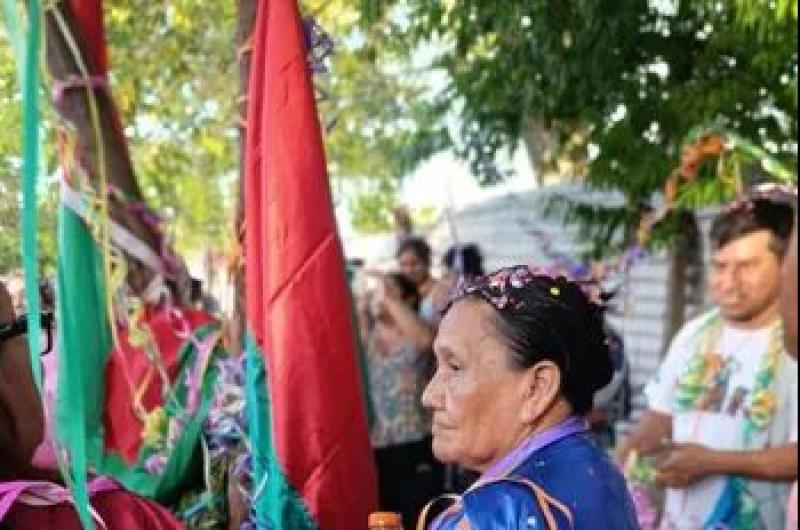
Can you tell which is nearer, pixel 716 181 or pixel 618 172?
pixel 716 181

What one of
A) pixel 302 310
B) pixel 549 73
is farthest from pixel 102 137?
pixel 549 73

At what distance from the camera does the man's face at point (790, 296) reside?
9.28ft

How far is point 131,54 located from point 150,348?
2171 millimetres

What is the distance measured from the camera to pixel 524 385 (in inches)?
73.5

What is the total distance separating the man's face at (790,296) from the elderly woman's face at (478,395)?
116cm

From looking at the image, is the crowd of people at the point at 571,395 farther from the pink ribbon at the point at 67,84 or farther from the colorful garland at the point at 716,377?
the pink ribbon at the point at 67,84

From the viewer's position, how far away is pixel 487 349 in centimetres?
189

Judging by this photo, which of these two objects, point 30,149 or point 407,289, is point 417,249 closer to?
point 407,289

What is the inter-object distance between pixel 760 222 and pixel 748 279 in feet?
0.54

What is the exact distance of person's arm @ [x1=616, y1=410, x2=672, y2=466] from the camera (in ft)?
11.6

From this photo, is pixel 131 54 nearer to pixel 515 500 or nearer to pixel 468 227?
pixel 515 500

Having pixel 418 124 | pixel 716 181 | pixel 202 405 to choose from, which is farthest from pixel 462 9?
pixel 418 124

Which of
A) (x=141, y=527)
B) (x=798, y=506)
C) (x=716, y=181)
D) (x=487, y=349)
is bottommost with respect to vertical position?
(x=798, y=506)

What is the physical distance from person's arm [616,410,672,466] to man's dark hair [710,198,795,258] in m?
0.50
